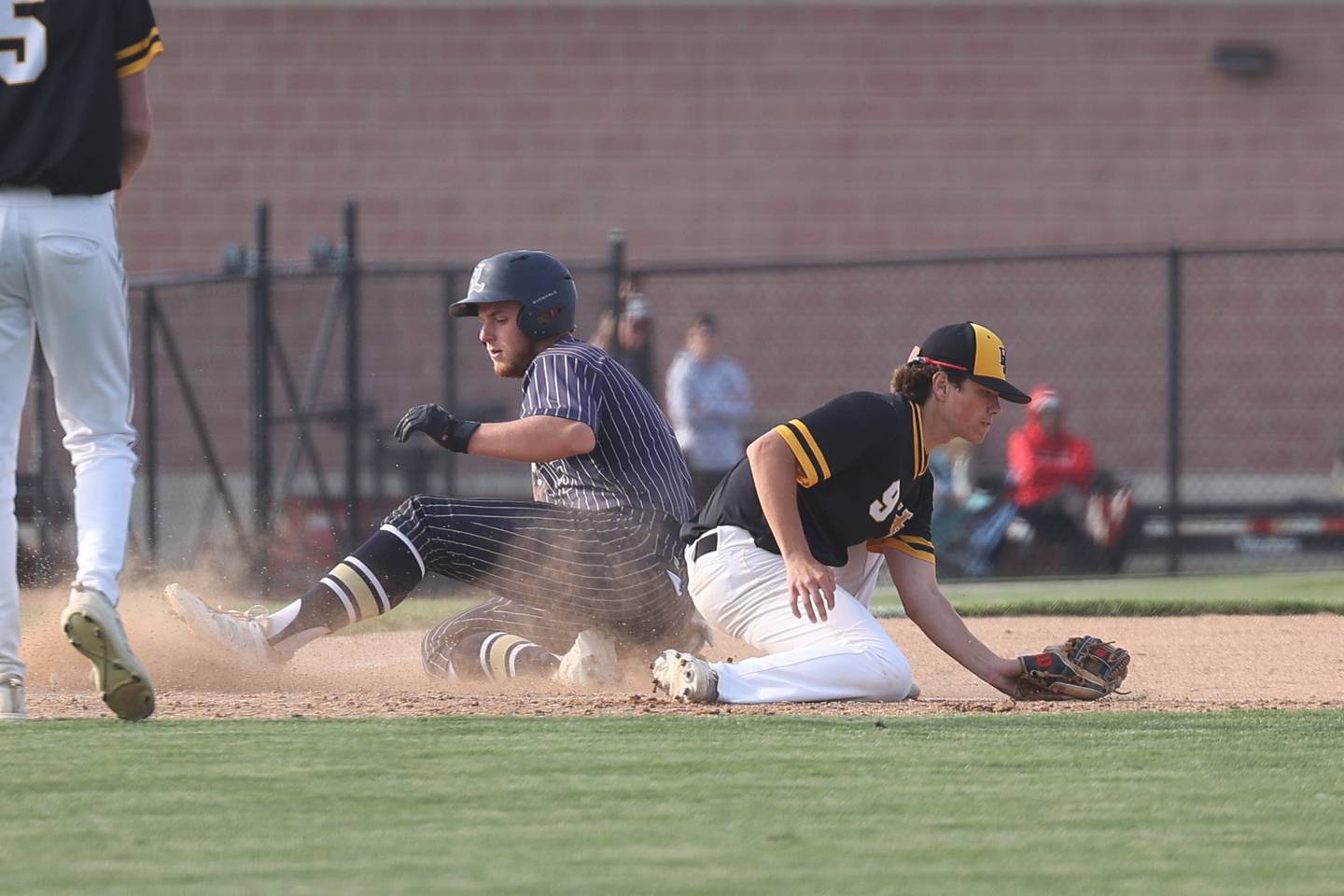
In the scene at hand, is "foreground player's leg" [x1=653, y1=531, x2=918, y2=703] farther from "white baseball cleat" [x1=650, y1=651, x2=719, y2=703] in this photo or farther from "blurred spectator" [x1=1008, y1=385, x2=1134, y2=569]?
"blurred spectator" [x1=1008, y1=385, x2=1134, y2=569]

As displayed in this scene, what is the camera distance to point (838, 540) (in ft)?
19.1

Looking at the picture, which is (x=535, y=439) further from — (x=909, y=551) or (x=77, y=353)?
(x=77, y=353)

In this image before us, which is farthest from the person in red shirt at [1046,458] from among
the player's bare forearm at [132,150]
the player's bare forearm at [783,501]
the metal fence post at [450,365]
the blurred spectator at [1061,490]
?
the player's bare forearm at [132,150]

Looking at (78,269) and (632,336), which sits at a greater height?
(78,269)

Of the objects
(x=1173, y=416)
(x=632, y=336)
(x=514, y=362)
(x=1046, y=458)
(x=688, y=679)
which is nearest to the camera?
(x=688, y=679)

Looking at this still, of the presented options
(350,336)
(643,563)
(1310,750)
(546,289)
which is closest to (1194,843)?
(1310,750)

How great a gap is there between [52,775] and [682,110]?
13845 mm

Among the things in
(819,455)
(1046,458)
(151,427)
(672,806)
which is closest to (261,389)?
(151,427)

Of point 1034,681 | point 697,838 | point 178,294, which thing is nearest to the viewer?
point 697,838

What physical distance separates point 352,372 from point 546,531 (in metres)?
6.66

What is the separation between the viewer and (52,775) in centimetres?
419

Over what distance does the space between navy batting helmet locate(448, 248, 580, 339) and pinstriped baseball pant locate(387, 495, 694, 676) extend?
0.59 meters

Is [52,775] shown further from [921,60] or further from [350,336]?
[921,60]

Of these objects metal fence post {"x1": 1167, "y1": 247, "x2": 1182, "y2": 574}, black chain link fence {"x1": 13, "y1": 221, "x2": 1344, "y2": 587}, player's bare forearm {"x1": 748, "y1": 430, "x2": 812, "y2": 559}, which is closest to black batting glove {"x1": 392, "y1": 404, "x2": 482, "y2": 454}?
player's bare forearm {"x1": 748, "y1": 430, "x2": 812, "y2": 559}
